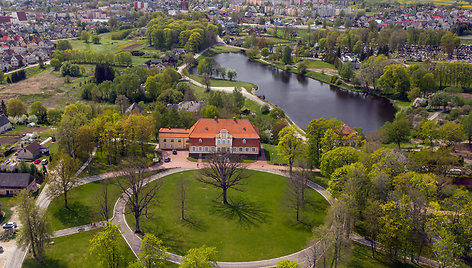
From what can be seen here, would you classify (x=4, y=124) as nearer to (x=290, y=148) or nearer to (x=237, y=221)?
(x=237, y=221)

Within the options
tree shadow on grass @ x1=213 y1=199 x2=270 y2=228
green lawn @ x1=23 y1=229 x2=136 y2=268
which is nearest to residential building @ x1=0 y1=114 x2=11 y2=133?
green lawn @ x1=23 y1=229 x2=136 y2=268

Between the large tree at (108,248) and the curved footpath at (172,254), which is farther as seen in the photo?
the curved footpath at (172,254)

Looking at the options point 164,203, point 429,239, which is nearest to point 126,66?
point 164,203

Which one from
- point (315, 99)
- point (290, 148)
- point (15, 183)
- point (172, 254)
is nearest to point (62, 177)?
point (15, 183)

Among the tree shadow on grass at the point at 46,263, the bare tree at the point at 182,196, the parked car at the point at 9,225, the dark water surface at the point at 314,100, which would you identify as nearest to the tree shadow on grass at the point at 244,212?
the bare tree at the point at 182,196

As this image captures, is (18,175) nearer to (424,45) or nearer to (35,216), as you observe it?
(35,216)

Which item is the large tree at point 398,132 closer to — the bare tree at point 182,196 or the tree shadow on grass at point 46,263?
the bare tree at point 182,196

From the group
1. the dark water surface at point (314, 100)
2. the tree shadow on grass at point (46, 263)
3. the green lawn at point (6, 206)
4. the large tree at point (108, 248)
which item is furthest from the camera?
the dark water surface at point (314, 100)
